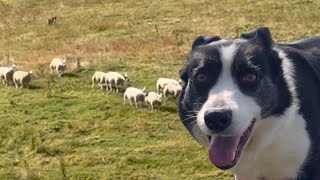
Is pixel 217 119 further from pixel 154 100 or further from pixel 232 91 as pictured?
pixel 154 100

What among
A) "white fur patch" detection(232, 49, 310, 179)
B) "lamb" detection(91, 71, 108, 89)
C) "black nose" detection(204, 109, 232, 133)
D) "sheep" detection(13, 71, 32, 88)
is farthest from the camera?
"sheep" detection(13, 71, 32, 88)

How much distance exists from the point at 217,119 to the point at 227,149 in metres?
0.40

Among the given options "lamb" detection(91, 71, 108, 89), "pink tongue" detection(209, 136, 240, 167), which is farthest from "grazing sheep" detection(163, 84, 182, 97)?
"pink tongue" detection(209, 136, 240, 167)

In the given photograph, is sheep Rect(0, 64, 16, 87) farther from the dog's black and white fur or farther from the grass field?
the dog's black and white fur

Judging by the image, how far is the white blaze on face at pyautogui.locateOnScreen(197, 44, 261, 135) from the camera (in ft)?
15.0

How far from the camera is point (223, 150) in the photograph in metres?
4.91

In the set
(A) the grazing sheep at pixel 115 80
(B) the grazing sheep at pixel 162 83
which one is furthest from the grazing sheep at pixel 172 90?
(A) the grazing sheep at pixel 115 80

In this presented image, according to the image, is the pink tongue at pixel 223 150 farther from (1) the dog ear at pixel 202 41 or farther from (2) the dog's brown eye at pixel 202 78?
(1) the dog ear at pixel 202 41

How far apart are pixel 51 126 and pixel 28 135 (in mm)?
611

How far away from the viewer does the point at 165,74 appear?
1549 centimetres

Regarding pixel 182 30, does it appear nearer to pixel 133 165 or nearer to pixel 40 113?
pixel 40 113

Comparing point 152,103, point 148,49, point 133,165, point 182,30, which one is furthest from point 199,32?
point 133,165

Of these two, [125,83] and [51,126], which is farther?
[125,83]

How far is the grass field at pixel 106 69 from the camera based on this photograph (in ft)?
32.2
